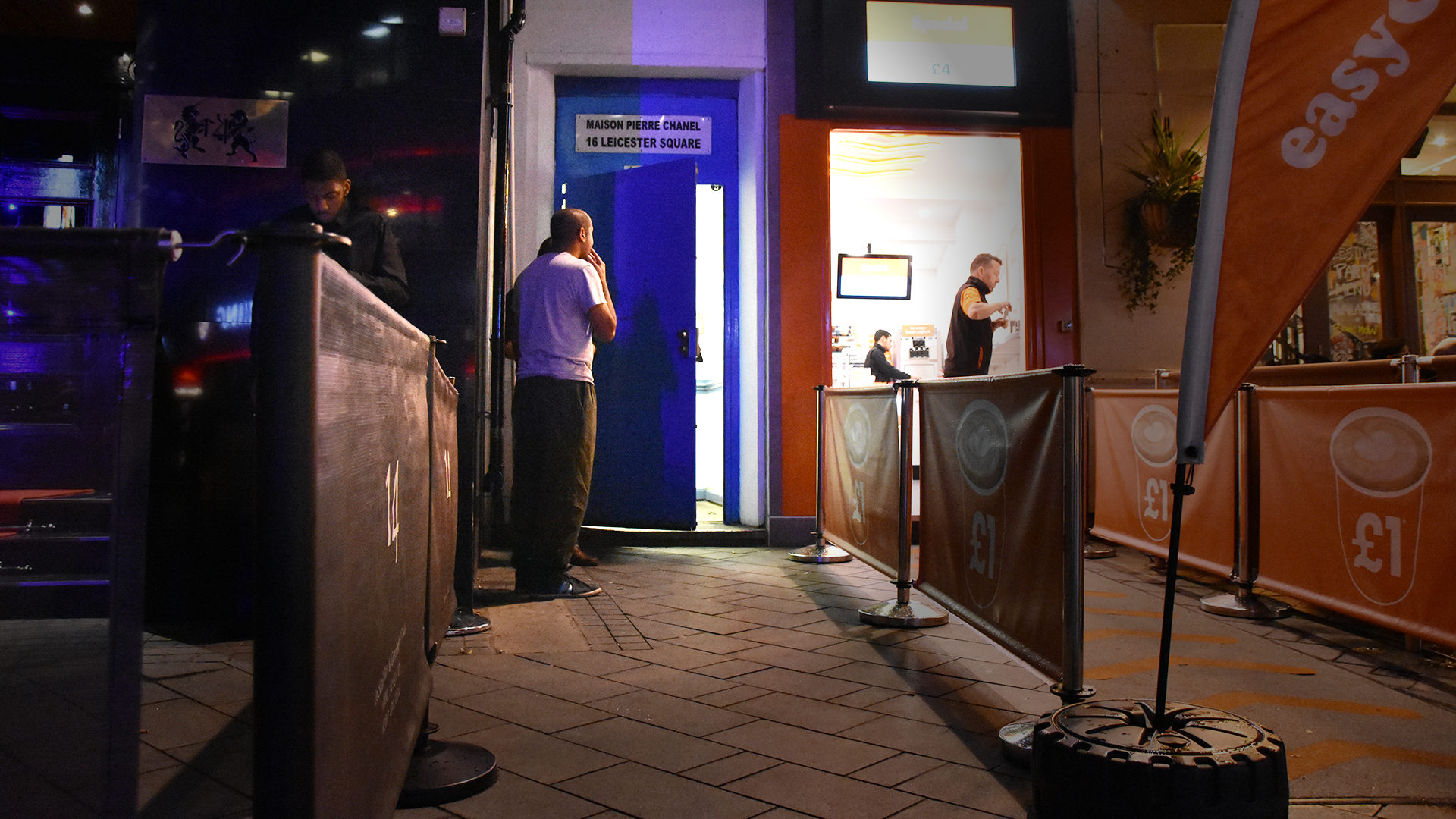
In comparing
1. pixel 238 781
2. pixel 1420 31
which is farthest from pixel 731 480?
pixel 1420 31

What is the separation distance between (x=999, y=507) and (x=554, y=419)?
102 inches

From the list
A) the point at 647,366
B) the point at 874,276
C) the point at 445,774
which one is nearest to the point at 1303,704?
the point at 445,774

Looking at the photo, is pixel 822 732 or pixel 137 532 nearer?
pixel 137 532

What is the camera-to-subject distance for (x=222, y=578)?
405 cm

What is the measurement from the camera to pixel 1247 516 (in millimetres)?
4441

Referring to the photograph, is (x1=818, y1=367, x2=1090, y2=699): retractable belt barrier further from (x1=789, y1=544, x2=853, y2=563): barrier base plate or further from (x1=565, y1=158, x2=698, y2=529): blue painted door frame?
(x1=565, y1=158, x2=698, y2=529): blue painted door frame

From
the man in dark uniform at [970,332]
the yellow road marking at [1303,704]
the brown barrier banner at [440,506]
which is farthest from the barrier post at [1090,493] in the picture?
the brown barrier banner at [440,506]

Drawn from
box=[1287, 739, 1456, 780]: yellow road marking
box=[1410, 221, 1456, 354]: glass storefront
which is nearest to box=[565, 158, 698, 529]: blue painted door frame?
box=[1287, 739, 1456, 780]: yellow road marking

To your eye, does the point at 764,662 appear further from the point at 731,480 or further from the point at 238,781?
the point at 731,480

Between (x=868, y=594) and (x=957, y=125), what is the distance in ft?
14.3

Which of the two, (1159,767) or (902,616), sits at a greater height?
(1159,767)

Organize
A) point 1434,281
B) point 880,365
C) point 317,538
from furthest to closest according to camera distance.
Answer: point 1434,281 < point 880,365 < point 317,538

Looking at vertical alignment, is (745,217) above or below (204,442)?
above

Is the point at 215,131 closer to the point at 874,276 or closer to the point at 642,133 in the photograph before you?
the point at 642,133
